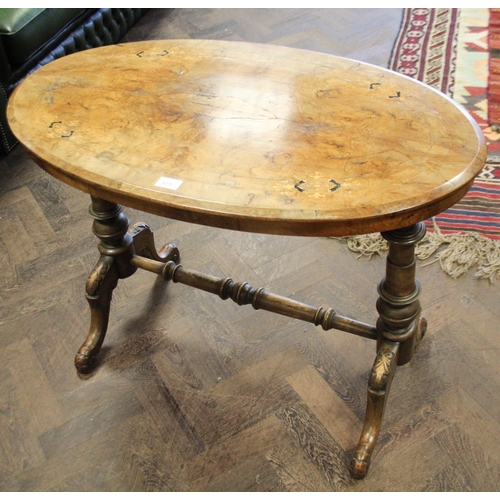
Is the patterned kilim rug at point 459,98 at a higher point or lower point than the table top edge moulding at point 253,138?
lower

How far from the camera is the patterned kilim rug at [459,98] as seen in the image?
1555mm

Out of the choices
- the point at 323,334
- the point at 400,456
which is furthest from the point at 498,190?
the point at 400,456

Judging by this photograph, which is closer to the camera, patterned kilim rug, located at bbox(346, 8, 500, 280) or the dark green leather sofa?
patterned kilim rug, located at bbox(346, 8, 500, 280)

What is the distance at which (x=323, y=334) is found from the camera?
4.55 ft

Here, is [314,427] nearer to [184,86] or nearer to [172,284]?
[172,284]

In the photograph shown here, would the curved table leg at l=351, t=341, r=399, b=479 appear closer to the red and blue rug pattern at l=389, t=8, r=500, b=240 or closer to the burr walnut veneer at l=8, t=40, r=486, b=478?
the burr walnut veneer at l=8, t=40, r=486, b=478

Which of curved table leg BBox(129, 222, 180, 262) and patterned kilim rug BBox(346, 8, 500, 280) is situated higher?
curved table leg BBox(129, 222, 180, 262)

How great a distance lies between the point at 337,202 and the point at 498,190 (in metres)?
1.07

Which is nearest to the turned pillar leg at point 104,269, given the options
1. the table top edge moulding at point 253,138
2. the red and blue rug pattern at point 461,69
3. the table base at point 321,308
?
the table base at point 321,308

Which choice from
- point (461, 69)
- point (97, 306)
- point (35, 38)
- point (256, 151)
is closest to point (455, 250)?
point (256, 151)

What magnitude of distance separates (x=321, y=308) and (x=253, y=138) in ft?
1.24

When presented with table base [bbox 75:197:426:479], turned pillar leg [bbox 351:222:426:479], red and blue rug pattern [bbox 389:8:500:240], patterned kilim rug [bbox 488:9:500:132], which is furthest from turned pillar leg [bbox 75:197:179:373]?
patterned kilim rug [bbox 488:9:500:132]

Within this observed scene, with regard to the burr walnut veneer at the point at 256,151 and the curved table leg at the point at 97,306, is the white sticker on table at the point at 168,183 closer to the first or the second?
the burr walnut veneer at the point at 256,151

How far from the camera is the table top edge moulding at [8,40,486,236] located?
2.82 feet
